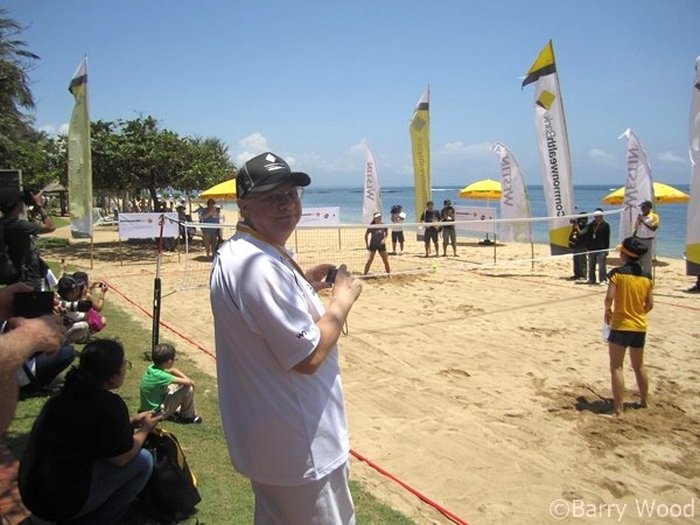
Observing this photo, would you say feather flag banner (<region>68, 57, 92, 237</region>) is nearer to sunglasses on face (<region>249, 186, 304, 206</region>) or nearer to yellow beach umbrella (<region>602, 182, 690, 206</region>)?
sunglasses on face (<region>249, 186, 304, 206</region>)

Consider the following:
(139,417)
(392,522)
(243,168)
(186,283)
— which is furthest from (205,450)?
(186,283)

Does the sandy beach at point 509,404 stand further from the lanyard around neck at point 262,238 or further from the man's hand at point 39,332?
the man's hand at point 39,332

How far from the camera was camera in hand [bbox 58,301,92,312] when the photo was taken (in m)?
5.54

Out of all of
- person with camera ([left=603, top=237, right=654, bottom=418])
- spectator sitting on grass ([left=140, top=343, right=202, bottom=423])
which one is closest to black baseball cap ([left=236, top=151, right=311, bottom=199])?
spectator sitting on grass ([left=140, top=343, right=202, bottom=423])

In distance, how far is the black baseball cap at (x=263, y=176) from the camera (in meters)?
1.78

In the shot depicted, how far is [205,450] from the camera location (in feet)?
13.1

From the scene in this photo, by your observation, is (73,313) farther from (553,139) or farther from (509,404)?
(553,139)

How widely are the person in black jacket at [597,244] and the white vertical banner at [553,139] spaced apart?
599 mm

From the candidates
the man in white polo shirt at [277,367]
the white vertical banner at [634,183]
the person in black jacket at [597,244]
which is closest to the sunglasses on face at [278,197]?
the man in white polo shirt at [277,367]

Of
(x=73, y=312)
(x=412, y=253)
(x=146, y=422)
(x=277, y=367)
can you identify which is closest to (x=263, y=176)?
(x=277, y=367)

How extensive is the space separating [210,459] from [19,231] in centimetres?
336

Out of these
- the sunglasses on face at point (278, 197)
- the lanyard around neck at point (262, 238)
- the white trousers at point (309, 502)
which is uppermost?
the sunglasses on face at point (278, 197)

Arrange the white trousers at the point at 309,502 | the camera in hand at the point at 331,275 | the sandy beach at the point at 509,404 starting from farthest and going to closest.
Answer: the sandy beach at the point at 509,404 < the camera in hand at the point at 331,275 < the white trousers at the point at 309,502

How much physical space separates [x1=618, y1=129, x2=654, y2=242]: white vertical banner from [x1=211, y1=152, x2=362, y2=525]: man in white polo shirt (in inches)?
499
